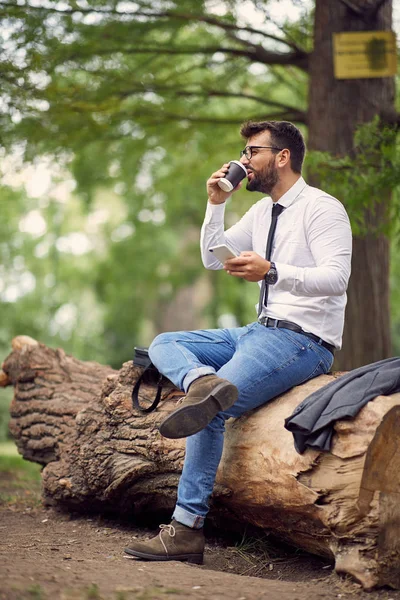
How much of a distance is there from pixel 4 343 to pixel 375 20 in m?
→ 8.35

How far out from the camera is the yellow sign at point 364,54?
22.8 ft

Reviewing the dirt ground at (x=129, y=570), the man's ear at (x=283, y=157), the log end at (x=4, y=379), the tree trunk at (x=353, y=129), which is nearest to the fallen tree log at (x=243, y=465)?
the dirt ground at (x=129, y=570)

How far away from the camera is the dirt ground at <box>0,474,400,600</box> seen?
3383 millimetres

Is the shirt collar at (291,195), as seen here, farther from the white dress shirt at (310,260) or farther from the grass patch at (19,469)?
the grass patch at (19,469)

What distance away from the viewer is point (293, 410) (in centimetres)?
423

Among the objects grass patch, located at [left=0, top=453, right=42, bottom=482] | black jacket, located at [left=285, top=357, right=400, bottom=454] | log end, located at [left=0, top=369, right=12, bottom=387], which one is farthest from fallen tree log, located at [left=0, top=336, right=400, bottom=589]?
grass patch, located at [left=0, top=453, right=42, bottom=482]

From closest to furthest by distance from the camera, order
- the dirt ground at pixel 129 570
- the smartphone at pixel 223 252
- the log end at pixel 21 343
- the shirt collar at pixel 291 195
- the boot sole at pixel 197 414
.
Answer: the dirt ground at pixel 129 570
the boot sole at pixel 197 414
the smartphone at pixel 223 252
the shirt collar at pixel 291 195
the log end at pixel 21 343

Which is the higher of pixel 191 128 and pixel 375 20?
pixel 375 20

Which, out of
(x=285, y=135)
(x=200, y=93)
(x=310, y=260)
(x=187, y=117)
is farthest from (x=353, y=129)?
(x=310, y=260)

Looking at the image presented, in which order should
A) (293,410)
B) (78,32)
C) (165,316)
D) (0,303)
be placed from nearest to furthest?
(293,410) → (78,32) → (0,303) → (165,316)

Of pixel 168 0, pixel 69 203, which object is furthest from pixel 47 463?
pixel 69 203

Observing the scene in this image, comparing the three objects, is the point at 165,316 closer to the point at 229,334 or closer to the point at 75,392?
the point at 75,392

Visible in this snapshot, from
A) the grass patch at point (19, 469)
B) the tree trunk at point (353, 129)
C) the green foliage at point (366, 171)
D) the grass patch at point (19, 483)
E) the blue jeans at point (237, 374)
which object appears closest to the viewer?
the blue jeans at point (237, 374)

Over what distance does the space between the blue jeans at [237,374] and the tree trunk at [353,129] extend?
278 centimetres
